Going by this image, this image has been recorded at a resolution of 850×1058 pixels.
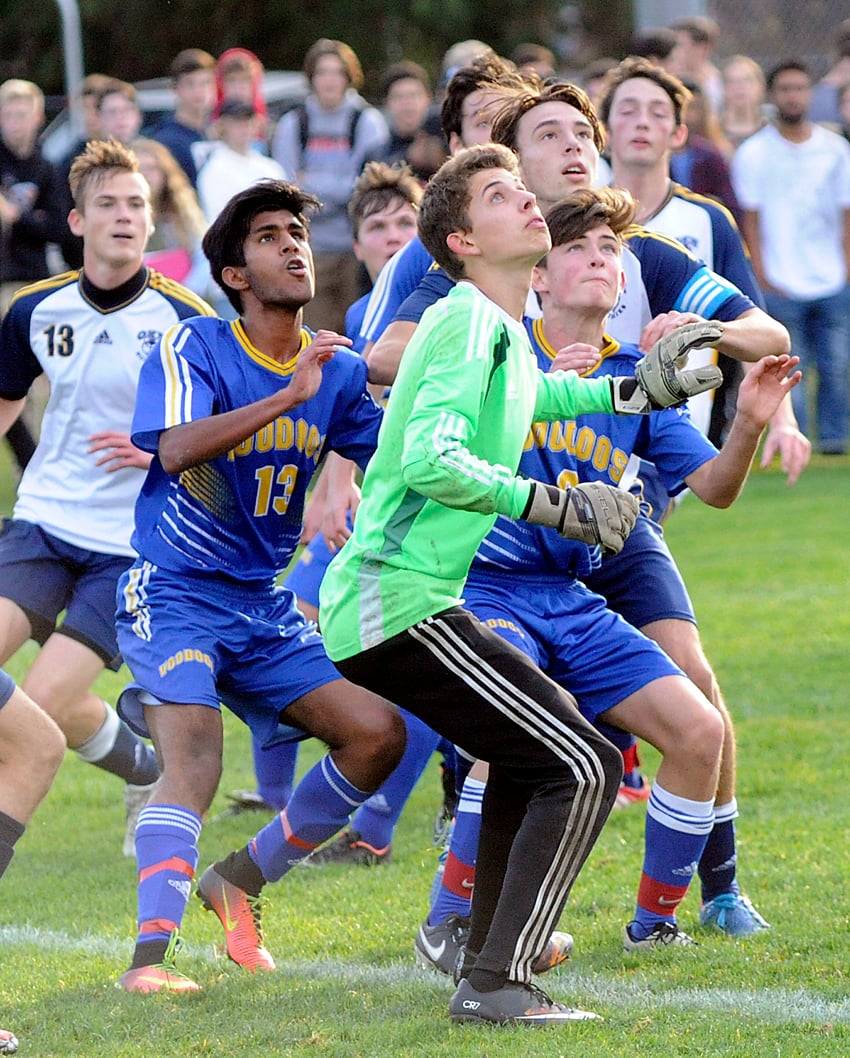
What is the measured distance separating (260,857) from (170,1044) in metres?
0.81

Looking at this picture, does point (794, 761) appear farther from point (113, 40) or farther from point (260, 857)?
point (113, 40)

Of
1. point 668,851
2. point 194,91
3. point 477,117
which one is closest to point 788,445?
point 668,851

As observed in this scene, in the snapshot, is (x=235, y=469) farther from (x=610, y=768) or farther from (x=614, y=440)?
(x=610, y=768)

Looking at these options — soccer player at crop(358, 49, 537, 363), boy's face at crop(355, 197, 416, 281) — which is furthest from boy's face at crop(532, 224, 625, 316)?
boy's face at crop(355, 197, 416, 281)

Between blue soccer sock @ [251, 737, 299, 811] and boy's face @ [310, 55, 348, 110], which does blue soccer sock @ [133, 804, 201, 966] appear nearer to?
blue soccer sock @ [251, 737, 299, 811]

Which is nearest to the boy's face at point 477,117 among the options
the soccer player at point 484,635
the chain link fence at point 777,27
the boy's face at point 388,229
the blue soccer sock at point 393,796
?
the boy's face at point 388,229

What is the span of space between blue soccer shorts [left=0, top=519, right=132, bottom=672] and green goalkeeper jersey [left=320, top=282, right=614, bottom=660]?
1.91 metres

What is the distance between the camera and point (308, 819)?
4.72 metres

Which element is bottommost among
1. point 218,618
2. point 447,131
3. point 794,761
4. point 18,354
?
point 794,761

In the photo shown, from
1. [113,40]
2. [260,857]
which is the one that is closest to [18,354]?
[260,857]

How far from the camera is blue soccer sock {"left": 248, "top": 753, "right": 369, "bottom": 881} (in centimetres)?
472

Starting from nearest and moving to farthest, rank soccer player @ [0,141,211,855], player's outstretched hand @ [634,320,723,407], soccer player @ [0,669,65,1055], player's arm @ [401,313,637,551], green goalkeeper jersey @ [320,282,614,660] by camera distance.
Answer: player's arm @ [401,313,637,551]
green goalkeeper jersey @ [320,282,614,660]
player's outstretched hand @ [634,320,723,407]
soccer player @ [0,669,65,1055]
soccer player @ [0,141,211,855]

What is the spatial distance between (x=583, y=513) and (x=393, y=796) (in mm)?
2336

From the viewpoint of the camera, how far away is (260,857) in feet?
15.8
